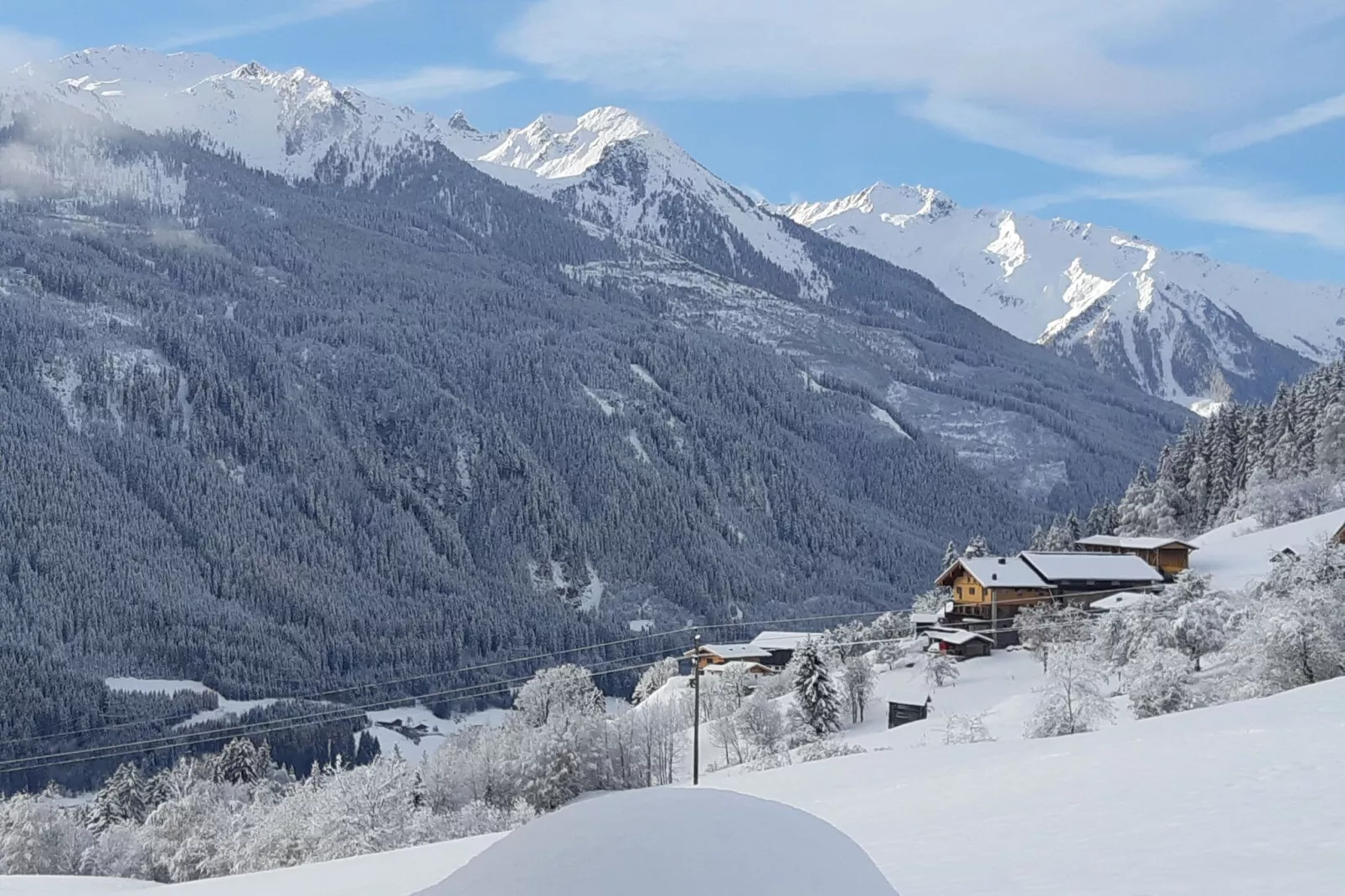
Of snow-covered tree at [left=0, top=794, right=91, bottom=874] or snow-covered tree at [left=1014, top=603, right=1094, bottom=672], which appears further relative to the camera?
snow-covered tree at [left=1014, top=603, right=1094, bottom=672]

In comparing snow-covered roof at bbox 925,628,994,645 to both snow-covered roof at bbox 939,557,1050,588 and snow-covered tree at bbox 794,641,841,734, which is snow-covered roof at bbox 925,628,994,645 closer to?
snow-covered roof at bbox 939,557,1050,588

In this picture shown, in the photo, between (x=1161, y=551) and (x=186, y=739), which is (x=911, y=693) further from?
(x=186, y=739)

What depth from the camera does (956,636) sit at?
71188 millimetres

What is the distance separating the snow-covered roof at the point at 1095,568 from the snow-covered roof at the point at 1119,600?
6.59 feet

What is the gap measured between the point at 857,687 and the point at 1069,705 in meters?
22.0

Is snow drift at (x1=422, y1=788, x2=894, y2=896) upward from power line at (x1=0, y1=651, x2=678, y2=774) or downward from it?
upward

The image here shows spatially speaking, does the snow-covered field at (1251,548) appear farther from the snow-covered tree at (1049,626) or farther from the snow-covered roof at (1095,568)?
the snow-covered tree at (1049,626)

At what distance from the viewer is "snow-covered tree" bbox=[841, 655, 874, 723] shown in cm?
6316

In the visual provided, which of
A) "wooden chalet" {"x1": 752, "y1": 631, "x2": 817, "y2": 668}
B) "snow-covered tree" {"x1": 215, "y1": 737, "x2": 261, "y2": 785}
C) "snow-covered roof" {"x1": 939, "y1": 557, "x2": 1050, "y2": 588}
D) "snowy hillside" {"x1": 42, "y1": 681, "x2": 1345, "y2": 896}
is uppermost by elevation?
"snowy hillside" {"x1": 42, "y1": 681, "x2": 1345, "y2": 896}

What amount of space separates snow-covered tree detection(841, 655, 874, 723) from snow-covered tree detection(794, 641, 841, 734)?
2430 mm

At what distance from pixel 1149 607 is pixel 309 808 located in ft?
129

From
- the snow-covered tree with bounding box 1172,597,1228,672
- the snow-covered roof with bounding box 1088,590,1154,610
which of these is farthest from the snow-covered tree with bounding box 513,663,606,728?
the snow-covered tree with bounding box 1172,597,1228,672

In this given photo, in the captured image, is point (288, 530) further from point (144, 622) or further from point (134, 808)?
point (134, 808)

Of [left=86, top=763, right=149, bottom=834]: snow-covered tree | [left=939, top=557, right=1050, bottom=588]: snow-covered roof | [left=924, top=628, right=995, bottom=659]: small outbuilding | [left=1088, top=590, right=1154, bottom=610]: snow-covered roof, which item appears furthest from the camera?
[left=939, top=557, right=1050, bottom=588]: snow-covered roof
